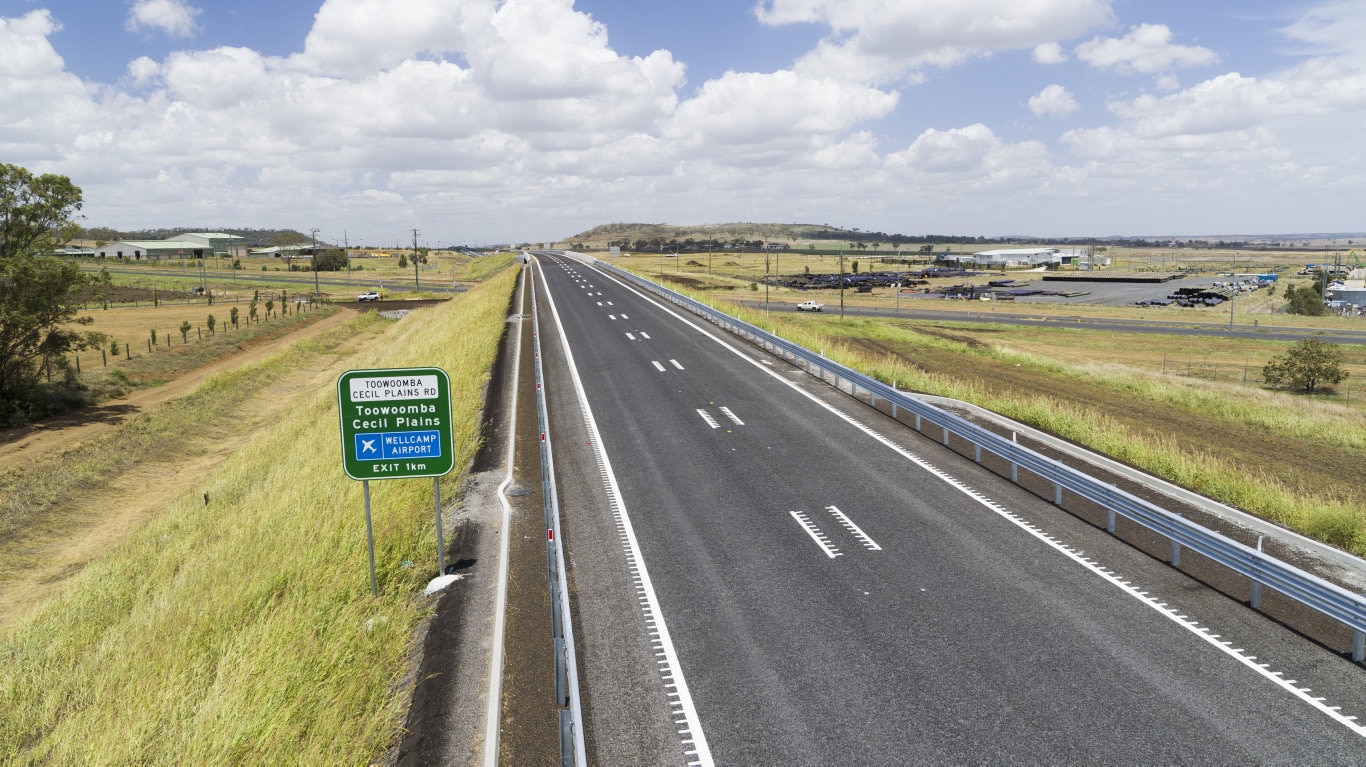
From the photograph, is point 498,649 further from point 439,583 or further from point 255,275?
point 255,275

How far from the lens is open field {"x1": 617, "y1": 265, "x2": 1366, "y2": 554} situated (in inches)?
547

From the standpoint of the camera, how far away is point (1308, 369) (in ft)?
128

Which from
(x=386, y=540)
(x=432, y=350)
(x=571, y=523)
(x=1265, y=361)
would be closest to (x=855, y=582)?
(x=571, y=523)

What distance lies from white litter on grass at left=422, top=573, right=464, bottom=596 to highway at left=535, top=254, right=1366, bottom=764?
1585 mm

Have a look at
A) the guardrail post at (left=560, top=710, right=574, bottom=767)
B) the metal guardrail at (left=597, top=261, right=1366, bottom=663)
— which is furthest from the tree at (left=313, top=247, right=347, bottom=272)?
the guardrail post at (left=560, top=710, right=574, bottom=767)

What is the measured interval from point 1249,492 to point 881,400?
9.13 metres

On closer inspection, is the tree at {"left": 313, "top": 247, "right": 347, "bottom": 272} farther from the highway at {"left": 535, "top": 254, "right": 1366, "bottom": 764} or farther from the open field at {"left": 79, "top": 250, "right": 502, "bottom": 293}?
the highway at {"left": 535, "top": 254, "right": 1366, "bottom": 764}

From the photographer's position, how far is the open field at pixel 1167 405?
13.9m

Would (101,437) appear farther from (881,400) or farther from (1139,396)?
(1139,396)

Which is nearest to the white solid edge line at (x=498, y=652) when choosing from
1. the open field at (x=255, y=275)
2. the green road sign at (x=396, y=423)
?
the green road sign at (x=396, y=423)

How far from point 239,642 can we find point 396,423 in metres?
2.89

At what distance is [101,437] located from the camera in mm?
28250

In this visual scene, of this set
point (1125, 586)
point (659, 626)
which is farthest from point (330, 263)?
point (1125, 586)

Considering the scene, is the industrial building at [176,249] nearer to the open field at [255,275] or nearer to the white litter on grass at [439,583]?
the open field at [255,275]
